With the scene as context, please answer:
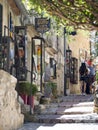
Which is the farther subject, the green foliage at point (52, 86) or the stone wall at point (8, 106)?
the green foliage at point (52, 86)

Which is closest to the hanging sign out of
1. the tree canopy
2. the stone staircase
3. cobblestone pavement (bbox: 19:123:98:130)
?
the stone staircase

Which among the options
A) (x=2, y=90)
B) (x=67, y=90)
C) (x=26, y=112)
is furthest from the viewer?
(x=67, y=90)

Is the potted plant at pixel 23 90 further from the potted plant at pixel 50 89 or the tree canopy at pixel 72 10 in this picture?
the potted plant at pixel 50 89

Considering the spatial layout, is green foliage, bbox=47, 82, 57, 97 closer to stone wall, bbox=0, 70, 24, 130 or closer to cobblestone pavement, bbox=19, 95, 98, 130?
cobblestone pavement, bbox=19, 95, 98, 130

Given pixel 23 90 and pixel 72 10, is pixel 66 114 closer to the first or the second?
pixel 23 90

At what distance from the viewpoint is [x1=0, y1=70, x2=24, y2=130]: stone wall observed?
10.6 meters

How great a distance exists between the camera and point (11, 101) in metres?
11.5

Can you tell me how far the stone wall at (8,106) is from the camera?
10.6 metres

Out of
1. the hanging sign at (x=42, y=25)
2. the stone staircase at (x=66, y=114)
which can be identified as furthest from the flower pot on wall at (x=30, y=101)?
the hanging sign at (x=42, y=25)

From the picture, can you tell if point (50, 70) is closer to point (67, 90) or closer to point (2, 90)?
point (67, 90)

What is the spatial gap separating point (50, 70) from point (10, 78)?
1107 cm

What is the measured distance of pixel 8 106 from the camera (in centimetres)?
1116

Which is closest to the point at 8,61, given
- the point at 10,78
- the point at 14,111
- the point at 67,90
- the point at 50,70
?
the point at 10,78

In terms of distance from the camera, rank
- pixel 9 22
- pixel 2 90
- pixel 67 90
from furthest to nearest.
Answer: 1. pixel 67 90
2. pixel 9 22
3. pixel 2 90
